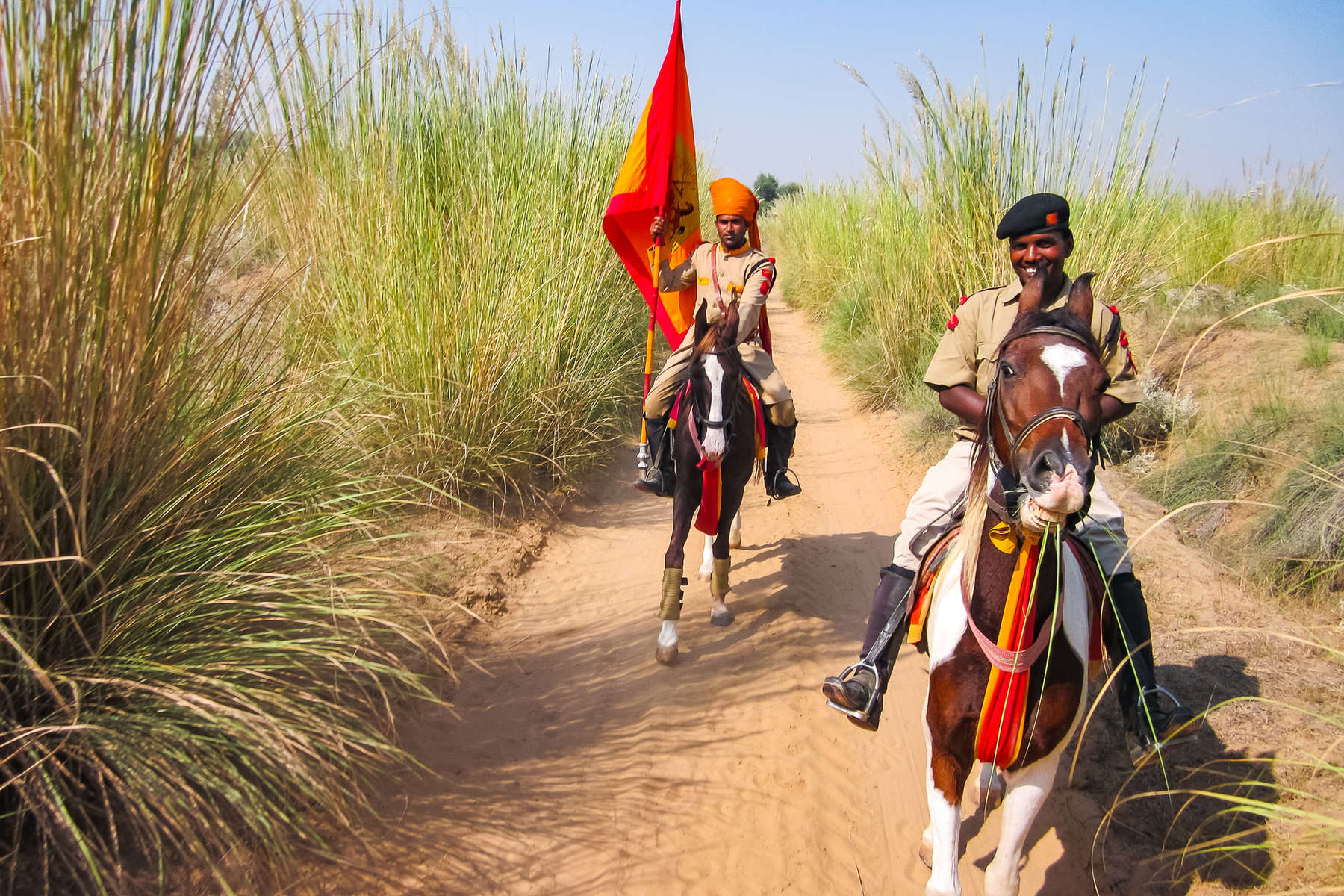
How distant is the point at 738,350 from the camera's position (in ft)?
15.2

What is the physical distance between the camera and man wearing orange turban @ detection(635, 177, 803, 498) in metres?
4.73

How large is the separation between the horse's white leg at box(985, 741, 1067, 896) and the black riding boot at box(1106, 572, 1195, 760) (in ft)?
1.88

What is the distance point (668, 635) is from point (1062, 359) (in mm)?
2710

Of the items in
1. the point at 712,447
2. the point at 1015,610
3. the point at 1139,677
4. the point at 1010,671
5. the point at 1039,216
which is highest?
the point at 1039,216

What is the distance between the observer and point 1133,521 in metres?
4.82

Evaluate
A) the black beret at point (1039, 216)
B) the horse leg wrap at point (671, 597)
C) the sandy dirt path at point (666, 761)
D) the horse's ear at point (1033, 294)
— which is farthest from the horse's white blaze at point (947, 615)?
the horse leg wrap at point (671, 597)

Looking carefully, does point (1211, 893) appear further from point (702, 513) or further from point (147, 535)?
point (147, 535)

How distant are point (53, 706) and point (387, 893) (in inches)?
43.2

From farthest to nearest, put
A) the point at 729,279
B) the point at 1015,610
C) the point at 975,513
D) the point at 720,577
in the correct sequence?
the point at 729,279 → the point at 720,577 → the point at 975,513 → the point at 1015,610

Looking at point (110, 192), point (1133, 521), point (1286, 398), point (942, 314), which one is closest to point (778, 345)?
point (942, 314)

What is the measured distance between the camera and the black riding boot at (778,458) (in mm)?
4977

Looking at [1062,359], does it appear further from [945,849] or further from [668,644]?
[668,644]

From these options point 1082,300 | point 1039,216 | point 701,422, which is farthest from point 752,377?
point 1082,300

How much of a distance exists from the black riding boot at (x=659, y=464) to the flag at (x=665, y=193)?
2.73ft
